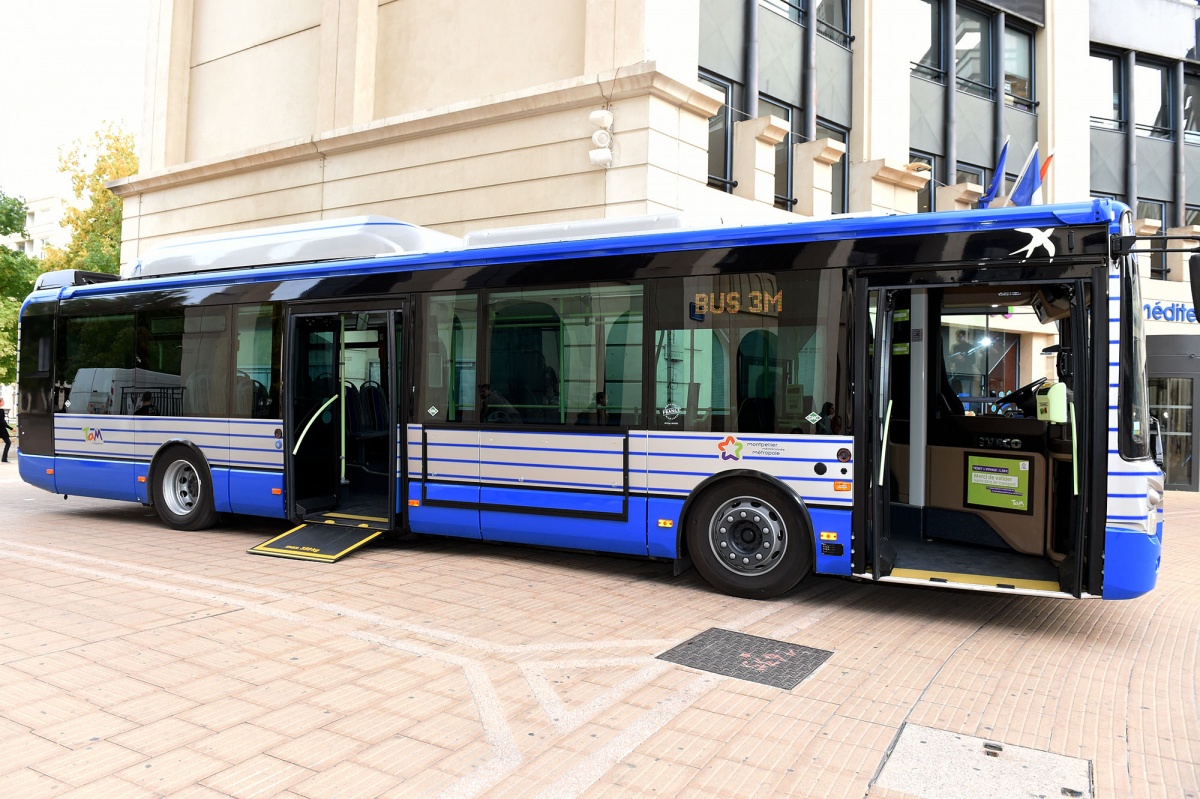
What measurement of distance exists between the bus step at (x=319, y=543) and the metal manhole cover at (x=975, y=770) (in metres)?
5.47

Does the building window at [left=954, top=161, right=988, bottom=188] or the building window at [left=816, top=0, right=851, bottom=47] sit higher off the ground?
the building window at [left=816, top=0, right=851, bottom=47]

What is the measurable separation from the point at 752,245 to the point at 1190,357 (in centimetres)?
1441

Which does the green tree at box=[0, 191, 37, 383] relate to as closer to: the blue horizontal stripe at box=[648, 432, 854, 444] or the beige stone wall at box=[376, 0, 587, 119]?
the beige stone wall at box=[376, 0, 587, 119]

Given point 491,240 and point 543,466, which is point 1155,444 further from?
point 491,240

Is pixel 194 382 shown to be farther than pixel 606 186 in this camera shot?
No

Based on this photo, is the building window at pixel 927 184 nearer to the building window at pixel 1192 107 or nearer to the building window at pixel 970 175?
the building window at pixel 970 175

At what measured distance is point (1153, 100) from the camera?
2359 cm

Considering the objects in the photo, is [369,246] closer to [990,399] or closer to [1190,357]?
[990,399]

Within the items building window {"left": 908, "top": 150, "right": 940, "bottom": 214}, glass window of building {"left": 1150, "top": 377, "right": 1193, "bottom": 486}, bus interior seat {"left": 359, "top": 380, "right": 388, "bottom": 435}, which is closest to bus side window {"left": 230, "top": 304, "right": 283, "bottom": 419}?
bus interior seat {"left": 359, "top": 380, "right": 388, "bottom": 435}

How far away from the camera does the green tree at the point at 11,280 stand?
27.9 metres

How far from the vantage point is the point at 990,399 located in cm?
707

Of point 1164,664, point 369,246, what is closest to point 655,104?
point 369,246

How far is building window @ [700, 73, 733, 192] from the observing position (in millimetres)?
14250

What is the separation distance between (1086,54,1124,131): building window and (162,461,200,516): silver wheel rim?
2356 cm
